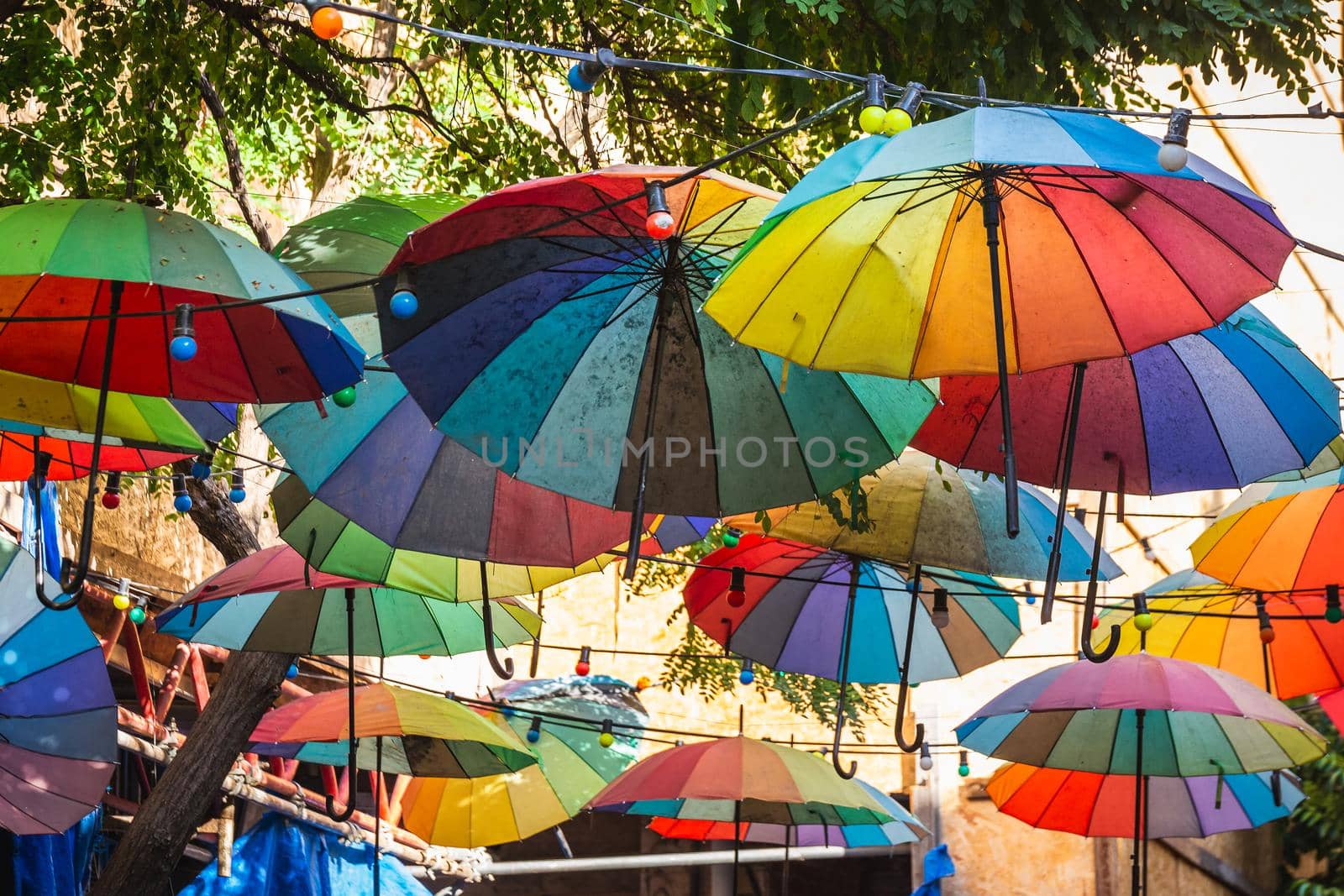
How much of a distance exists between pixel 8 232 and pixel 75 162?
2641 mm

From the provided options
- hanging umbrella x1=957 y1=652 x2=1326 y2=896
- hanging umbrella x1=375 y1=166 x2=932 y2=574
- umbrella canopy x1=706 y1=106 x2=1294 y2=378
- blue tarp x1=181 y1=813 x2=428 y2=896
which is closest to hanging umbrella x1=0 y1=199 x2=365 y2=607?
hanging umbrella x1=375 y1=166 x2=932 y2=574

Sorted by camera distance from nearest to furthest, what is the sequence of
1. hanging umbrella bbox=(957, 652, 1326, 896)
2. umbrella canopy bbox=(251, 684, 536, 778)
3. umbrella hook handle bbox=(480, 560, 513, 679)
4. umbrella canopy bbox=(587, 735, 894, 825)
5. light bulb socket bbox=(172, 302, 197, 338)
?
light bulb socket bbox=(172, 302, 197, 338), umbrella hook handle bbox=(480, 560, 513, 679), hanging umbrella bbox=(957, 652, 1326, 896), umbrella canopy bbox=(251, 684, 536, 778), umbrella canopy bbox=(587, 735, 894, 825)

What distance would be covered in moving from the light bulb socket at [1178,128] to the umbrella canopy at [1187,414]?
1.55 m

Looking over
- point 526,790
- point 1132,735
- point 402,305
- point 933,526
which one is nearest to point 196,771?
point 526,790

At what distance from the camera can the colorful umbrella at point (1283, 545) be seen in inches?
234

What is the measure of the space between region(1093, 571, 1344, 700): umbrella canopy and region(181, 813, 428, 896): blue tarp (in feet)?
16.2

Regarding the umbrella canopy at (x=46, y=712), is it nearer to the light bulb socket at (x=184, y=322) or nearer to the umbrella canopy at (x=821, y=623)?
the umbrella canopy at (x=821, y=623)

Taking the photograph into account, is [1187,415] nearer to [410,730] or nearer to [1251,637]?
[1251,637]

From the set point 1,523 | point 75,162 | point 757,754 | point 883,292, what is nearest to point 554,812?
point 757,754

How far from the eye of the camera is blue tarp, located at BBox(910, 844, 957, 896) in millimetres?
10188

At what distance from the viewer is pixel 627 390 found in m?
4.09

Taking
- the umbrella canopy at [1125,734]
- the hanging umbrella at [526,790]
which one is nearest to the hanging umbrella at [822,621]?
the umbrella canopy at [1125,734]

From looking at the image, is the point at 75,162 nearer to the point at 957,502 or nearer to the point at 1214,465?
the point at 957,502

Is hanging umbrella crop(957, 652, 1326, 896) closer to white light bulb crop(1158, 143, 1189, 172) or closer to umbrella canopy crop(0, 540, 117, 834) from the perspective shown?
white light bulb crop(1158, 143, 1189, 172)
